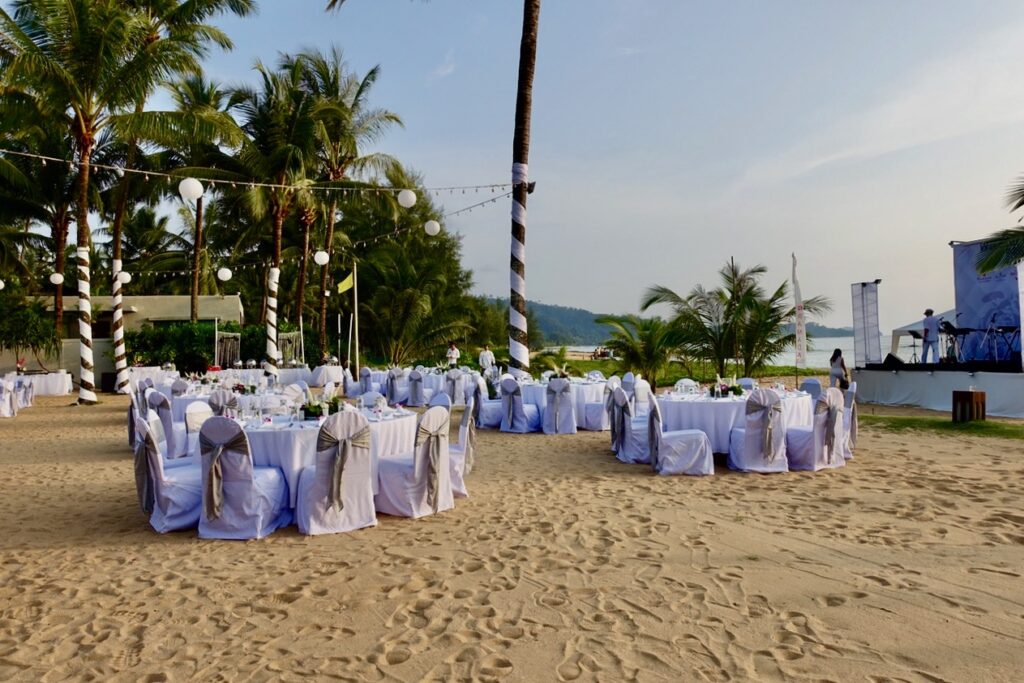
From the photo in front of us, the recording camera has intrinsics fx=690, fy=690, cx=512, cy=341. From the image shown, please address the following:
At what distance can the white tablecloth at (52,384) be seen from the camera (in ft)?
A: 56.6

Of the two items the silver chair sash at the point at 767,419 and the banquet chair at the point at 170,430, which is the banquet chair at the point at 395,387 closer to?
the banquet chair at the point at 170,430

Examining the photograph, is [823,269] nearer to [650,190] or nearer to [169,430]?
[650,190]

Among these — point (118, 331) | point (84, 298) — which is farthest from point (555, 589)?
point (118, 331)

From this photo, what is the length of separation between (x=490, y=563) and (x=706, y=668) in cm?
163

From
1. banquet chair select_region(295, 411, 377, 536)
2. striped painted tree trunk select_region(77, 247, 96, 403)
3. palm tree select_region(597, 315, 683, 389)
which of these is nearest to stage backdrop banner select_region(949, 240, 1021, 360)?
palm tree select_region(597, 315, 683, 389)

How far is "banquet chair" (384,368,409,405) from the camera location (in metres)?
14.5

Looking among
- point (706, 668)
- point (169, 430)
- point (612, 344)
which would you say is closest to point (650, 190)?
point (612, 344)

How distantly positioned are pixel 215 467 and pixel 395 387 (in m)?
9.88

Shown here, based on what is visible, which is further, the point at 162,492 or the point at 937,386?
the point at 937,386

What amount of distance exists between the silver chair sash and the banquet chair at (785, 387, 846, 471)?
0.28 m

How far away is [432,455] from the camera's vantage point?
5168 millimetres

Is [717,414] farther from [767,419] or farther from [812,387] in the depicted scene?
[812,387]

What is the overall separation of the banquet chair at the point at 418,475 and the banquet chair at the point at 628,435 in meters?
2.79

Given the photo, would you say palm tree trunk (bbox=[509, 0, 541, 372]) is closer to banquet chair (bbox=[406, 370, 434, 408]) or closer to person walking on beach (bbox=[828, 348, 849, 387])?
banquet chair (bbox=[406, 370, 434, 408])
